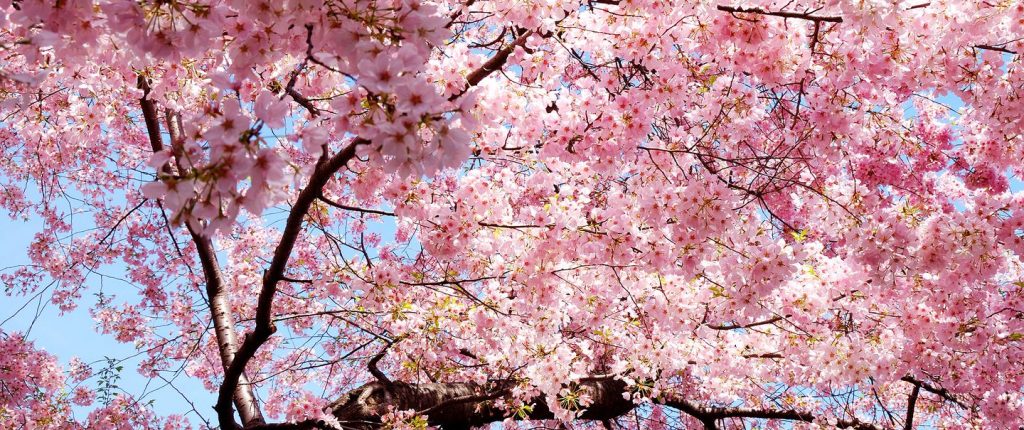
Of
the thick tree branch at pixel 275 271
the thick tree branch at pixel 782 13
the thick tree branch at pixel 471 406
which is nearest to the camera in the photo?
the thick tree branch at pixel 782 13

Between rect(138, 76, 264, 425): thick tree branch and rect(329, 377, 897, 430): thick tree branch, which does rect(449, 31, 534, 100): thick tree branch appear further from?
rect(138, 76, 264, 425): thick tree branch

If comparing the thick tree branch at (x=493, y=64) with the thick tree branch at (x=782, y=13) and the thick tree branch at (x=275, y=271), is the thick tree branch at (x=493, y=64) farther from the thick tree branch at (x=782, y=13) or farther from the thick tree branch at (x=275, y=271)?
the thick tree branch at (x=782, y=13)

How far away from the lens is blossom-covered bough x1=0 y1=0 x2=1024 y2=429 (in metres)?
1.87

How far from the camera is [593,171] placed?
196 inches

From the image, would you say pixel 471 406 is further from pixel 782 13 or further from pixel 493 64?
pixel 782 13

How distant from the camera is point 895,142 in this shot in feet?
17.3

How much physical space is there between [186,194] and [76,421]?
8.62m

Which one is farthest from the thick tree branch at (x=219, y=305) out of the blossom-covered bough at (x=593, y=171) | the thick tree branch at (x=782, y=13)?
the thick tree branch at (x=782, y=13)

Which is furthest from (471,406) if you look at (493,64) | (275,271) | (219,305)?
(493,64)

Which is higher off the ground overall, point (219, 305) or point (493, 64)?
point (219, 305)

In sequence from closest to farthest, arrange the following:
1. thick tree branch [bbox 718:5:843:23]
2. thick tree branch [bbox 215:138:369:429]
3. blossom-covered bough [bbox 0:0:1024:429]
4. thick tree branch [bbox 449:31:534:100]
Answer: blossom-covered bough [bbox 0:0:1024:429], thick tree branch [bbox 718:5:843:23], thick tree branch [bbox 449:31:534:100], thick tree branch [bbox 215:138:369:429]

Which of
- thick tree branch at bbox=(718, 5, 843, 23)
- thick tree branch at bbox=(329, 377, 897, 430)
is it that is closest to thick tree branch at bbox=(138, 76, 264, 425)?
thick tree branch at bbox=(329, 377, 897, 430)

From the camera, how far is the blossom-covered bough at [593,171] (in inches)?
73.6

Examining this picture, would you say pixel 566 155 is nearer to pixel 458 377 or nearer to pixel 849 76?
pixel 849 76
